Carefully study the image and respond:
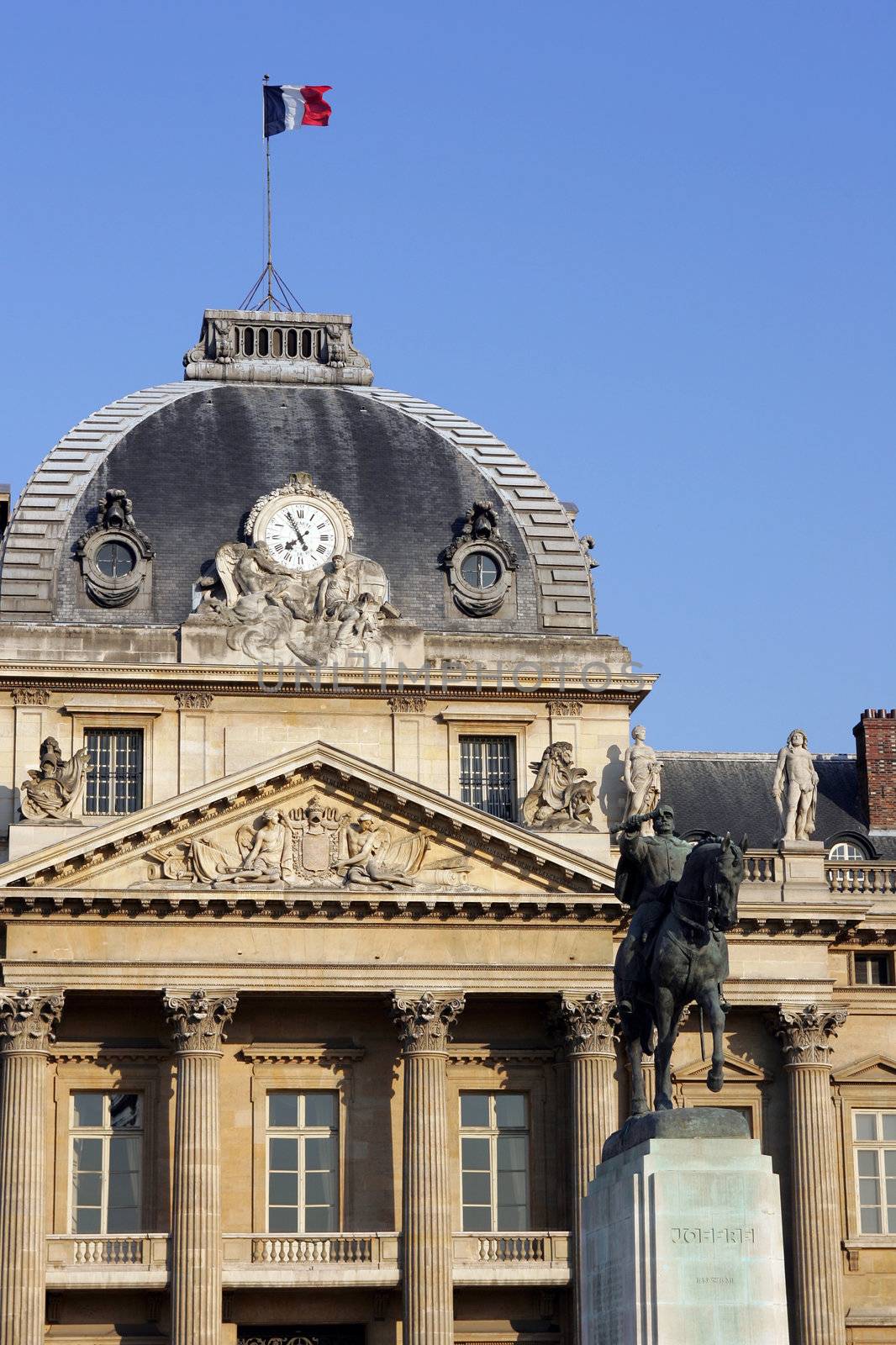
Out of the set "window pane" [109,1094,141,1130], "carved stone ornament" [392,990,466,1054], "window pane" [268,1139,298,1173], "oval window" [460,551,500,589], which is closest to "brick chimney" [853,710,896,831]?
"oval window" [460,551,500,589]

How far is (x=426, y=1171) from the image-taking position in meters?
58.1

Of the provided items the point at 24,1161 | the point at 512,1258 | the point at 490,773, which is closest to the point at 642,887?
the point at 24,1161

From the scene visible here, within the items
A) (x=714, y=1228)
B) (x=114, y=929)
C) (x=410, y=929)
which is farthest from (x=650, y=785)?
(x=714, y=1228)

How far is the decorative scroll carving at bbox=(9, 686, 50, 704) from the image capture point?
6328cm

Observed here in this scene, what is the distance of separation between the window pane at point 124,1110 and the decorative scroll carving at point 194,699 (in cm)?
850

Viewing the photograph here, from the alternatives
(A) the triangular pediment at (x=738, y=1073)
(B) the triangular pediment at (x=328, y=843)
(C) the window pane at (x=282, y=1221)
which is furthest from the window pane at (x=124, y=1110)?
(A) the triangular pediment at (x=738, y=1073)

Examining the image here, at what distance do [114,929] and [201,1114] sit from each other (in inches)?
160

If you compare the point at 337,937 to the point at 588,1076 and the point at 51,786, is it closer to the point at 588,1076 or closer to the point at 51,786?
the point at 588,1076

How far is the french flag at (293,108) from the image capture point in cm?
7250

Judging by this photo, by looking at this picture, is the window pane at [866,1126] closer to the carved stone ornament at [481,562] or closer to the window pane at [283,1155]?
the window pane at [283,1155]

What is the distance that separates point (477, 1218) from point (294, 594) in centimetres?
1385

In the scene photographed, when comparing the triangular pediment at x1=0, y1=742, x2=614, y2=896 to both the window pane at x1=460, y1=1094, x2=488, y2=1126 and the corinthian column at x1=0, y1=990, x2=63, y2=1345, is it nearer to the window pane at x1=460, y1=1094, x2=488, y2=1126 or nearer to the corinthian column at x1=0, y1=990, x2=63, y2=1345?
the corinthian column at x1=0, y1=990, x2=63, y2=1345

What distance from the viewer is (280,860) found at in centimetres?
5938

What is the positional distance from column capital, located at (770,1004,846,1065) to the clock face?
14.1 m
